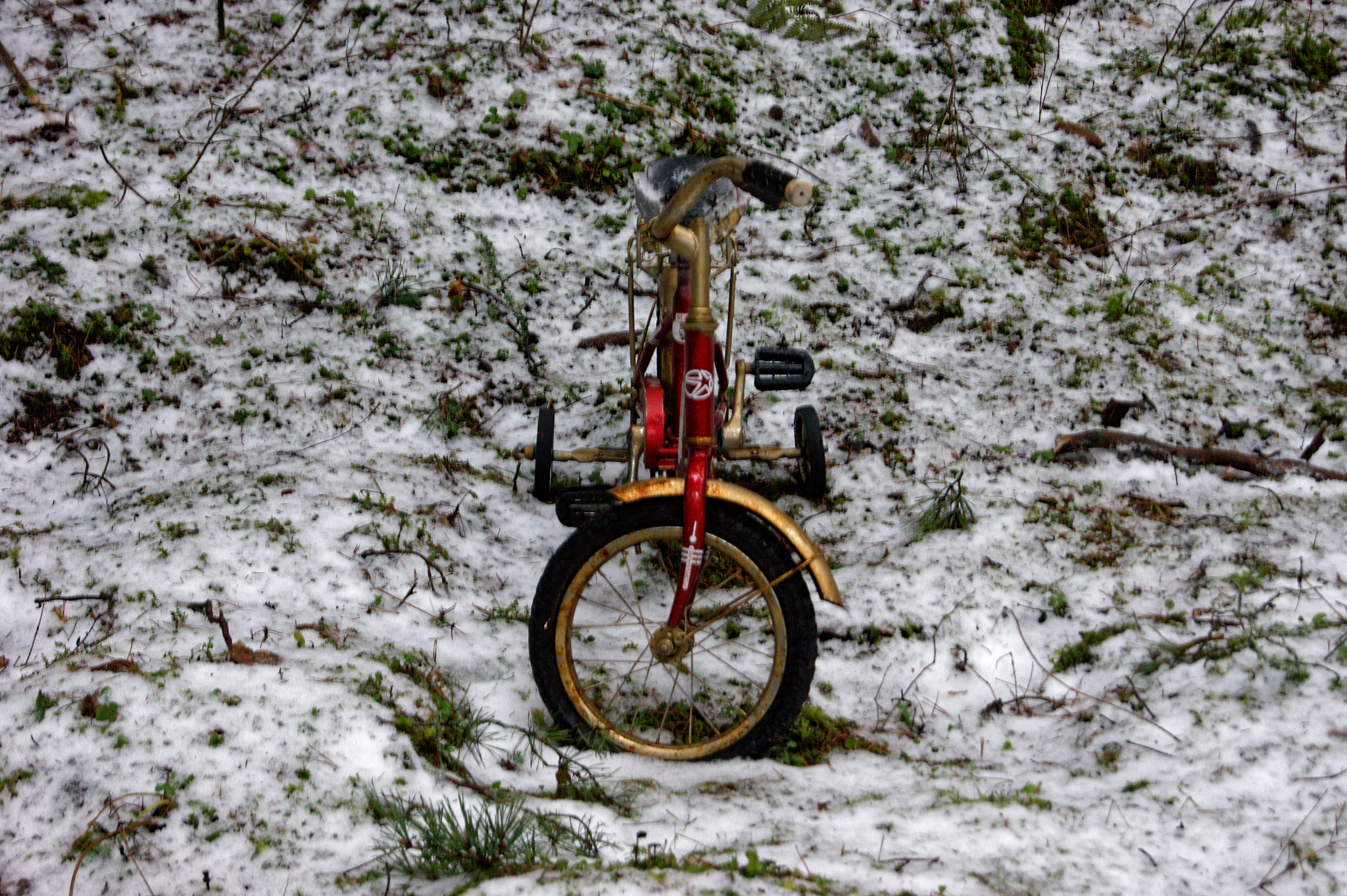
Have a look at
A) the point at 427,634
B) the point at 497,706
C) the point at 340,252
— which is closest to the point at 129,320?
the point at 340,252

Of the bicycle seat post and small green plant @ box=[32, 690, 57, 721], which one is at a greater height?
the bicycle seat post

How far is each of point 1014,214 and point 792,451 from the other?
8.80ft

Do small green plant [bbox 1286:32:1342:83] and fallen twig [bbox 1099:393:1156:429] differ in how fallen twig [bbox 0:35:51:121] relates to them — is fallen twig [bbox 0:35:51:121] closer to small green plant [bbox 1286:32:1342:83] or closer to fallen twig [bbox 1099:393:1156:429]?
fallen twig [bbox 1099:393:1156:429]

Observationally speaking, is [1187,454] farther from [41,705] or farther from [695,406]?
[41,705]

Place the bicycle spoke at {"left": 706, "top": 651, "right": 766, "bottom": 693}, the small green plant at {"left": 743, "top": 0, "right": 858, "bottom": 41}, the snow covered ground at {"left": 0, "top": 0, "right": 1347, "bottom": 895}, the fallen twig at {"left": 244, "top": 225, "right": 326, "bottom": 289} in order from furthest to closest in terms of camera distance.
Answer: the fallen twig at {"left": 244, "top": 225, "right": 326, "bottom": 289}, the small green plant at {"left": 743, "top": 0, "right": 858, "bottom": 41}, the bicycle spoke at {"left": 706, "top": 651, "right": 766, "bottom": 693}, the snow covered ground at {"left": 0, "top": 0, "right": 1347, "bottom": 895}

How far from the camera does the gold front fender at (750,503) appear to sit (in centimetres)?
226

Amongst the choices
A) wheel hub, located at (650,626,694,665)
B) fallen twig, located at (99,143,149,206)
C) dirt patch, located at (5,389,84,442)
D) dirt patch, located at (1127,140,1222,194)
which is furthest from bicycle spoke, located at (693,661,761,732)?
dirt patch, located at (1127,140,1222,194)

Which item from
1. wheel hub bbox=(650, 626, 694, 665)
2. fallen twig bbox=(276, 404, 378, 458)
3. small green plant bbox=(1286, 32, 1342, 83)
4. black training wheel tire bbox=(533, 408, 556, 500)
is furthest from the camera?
small green plant bbox=(1286, 32, 1342, 83)

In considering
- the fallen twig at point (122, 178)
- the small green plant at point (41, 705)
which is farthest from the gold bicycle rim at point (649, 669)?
the fallen twig at point (122, 178)

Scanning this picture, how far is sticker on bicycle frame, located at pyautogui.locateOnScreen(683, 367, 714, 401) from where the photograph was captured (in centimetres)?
234

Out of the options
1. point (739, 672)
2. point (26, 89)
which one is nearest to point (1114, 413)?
point (739, 672)

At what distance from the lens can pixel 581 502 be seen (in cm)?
251

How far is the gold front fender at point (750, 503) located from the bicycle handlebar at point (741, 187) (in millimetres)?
707

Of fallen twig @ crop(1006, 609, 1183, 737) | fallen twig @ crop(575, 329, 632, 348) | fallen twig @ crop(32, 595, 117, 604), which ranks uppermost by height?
fallen twig @ crop(575, 329, 632, 348)
